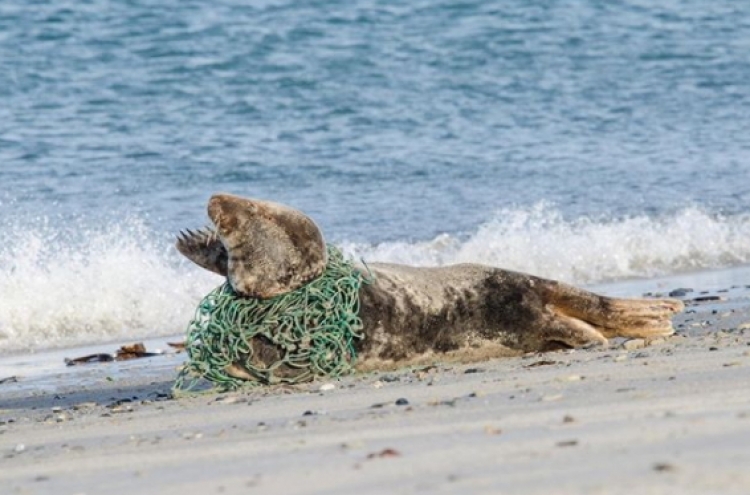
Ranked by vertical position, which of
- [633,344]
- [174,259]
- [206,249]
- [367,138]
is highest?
[206,249]

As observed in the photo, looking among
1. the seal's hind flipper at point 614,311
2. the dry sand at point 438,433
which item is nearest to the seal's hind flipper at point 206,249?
the dry sand at point 438,433

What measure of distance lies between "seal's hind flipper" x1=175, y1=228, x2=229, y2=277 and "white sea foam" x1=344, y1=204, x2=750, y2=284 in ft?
14.3

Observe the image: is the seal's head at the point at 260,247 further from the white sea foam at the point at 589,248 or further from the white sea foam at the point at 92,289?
the white sea foam at the point at 589,248

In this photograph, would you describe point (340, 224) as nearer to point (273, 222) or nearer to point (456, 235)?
point (456, 235)

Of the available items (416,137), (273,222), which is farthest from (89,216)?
(273,222)

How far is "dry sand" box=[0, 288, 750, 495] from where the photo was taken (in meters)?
3.29

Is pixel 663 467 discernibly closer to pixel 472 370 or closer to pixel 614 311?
pixel 472 370

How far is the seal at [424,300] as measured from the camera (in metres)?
6.35

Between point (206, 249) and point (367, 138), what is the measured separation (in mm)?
10217

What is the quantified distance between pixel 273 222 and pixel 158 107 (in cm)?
1215

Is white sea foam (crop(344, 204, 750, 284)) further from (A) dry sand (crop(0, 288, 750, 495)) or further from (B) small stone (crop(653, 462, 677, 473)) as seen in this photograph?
(B) small stone (crop(653, 462, 677, 473))

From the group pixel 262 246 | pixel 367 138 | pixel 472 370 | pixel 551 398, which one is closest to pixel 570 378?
pixel 551 398

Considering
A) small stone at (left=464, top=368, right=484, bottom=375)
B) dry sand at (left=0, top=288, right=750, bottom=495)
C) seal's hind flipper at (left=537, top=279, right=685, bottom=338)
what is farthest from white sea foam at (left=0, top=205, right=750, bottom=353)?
small stone at (left=464, top=368, right=484, bottom=375)

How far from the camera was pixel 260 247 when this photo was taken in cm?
633
